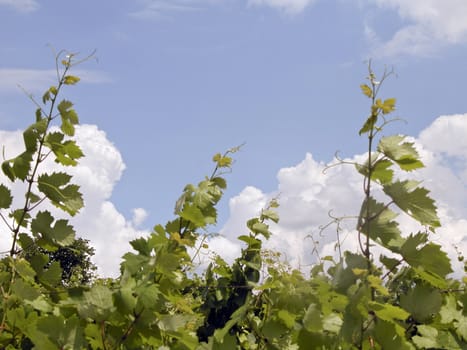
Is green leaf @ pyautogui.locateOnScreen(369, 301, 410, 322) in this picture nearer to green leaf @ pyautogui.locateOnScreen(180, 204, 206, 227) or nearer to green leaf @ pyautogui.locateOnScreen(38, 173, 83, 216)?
green leaf @ pyautogui.locateOnScreen(180, 204, 206, 227)

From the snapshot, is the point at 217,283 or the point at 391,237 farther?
the point at 217,283

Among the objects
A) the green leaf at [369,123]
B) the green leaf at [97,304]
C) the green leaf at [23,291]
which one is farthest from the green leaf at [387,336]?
the green leaf at [23,291]

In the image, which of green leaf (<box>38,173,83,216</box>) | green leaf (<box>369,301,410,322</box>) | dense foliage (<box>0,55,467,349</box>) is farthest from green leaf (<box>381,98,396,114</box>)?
green leaf (<box>38,173,83,216</box>)

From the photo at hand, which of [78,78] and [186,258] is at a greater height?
[78,78]

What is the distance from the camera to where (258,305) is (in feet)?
11.5

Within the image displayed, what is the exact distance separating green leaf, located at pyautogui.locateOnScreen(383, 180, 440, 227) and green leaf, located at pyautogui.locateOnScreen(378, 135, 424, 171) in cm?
7

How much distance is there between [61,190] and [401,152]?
1.61 metres

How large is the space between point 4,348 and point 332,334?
153cm

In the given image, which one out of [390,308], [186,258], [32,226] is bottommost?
[390,308]

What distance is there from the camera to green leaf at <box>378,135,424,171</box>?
225 centimetres

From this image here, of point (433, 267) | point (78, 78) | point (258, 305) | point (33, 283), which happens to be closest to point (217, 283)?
point (258, 305)

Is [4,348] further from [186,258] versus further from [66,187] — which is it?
[186,258]

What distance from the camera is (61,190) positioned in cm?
302

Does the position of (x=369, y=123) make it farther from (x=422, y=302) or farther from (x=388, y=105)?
(x=422, y=302)
